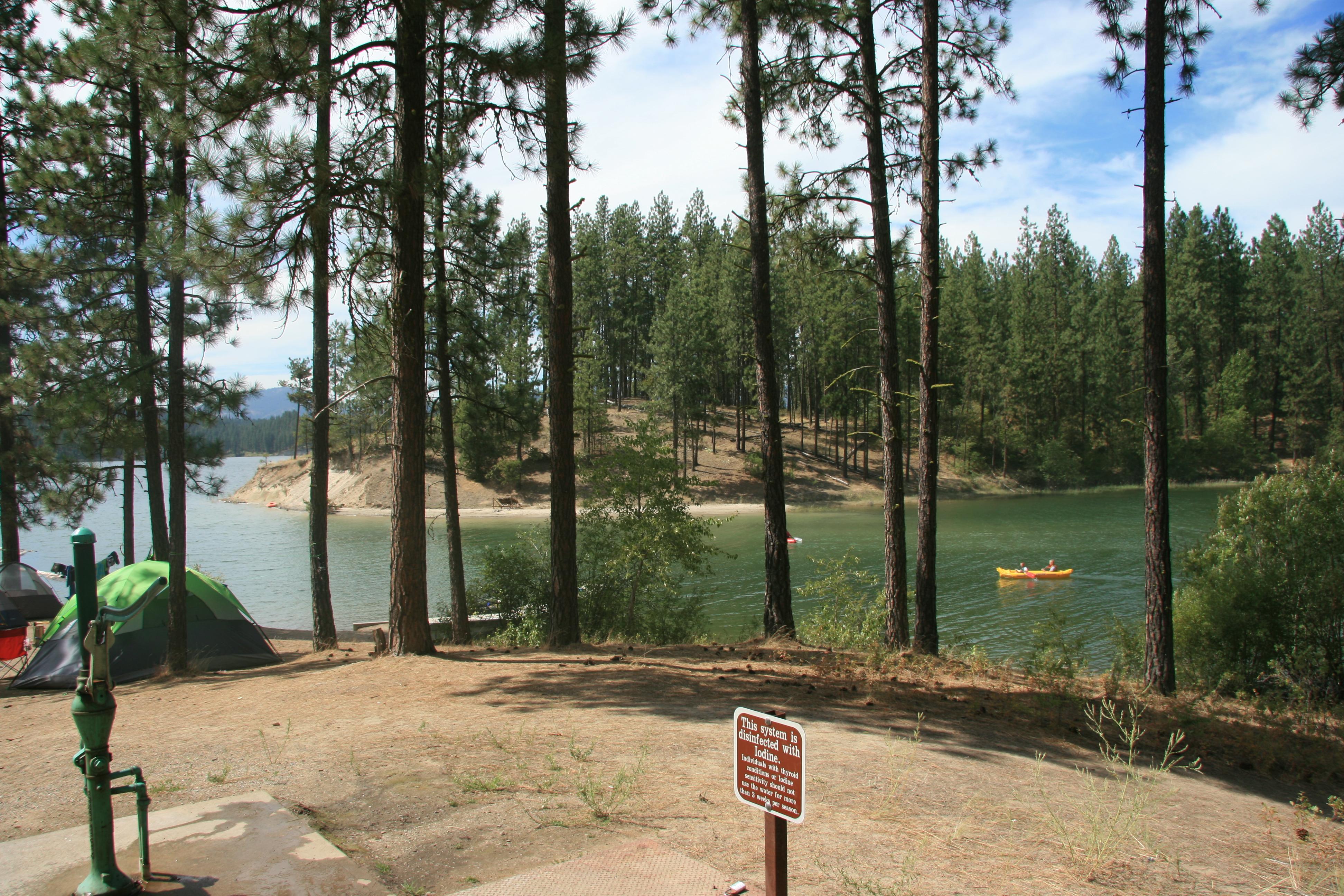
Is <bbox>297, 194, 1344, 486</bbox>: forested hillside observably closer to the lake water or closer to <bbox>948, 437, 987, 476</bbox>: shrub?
<bbox>948, 437, 987, 476</bbox>: shrub

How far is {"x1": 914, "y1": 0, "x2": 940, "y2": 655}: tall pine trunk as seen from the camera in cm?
1041

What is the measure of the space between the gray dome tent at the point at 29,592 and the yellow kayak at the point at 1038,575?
23174 millimetres

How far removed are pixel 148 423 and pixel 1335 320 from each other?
69.3m

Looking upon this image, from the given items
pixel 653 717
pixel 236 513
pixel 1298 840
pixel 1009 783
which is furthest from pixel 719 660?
pixel 236 513

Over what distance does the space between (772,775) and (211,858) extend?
2.70m

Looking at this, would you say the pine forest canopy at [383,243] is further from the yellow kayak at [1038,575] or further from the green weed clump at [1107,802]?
the yellow kayak at [1038,575]

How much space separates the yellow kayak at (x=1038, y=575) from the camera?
78.2ft

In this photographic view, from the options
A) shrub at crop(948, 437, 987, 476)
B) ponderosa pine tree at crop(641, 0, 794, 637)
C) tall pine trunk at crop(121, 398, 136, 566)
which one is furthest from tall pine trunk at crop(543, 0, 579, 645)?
shrub at crop(948, 437, 987, 476)

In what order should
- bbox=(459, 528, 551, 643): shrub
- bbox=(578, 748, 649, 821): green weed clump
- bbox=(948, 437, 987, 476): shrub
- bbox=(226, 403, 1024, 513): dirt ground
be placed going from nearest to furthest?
bbox=(578, 748, 649, 821): green weed clump
bbox=(459, 528, 551, 643): shrub
bbox=(226, 403, 1024, 513): dirt ground
bbox=(948, 437, 987, 476): shrub

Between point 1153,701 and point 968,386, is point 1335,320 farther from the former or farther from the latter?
point 1153,701

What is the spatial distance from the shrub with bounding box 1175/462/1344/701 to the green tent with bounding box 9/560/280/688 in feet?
42.2

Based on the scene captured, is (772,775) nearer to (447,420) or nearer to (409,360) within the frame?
(409,360)

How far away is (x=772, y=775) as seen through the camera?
9.48 ft

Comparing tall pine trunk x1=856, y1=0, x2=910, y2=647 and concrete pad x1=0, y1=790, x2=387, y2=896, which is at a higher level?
tall pine trunk x1=856, y1=0, x2=910, y2=647
